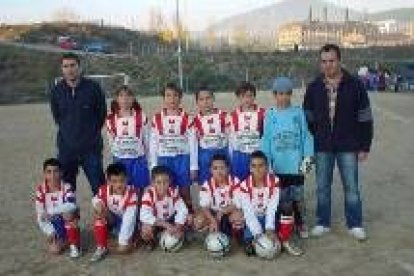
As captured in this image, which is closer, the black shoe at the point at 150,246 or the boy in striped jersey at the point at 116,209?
the boy in striped jersey at the point at 116,209

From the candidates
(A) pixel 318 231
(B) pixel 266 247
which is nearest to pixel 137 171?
(B) pixel 266 247

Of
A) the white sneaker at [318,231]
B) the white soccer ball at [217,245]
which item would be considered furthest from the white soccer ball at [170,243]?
the white sneaker at [318,231]

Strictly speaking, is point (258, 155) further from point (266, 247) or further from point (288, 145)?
point (266, 247)

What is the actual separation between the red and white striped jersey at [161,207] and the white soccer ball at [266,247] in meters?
0.88

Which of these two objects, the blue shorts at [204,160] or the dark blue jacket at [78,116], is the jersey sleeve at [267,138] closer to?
the blue shorts at [204,160]

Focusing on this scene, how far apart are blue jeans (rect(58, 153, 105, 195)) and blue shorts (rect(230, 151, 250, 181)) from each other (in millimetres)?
1512

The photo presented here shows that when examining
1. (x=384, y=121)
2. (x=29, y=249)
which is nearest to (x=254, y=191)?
(x=29, y=249)

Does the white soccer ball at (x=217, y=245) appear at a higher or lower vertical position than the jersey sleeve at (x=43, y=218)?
lower

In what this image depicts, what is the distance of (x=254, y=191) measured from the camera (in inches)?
318

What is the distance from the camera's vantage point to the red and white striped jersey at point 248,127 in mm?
8680

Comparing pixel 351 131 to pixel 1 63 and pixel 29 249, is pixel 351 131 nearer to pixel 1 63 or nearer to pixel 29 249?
pixel 29 249

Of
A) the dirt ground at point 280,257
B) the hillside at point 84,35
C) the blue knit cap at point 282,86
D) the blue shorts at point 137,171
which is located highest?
the hillside at point 84,35

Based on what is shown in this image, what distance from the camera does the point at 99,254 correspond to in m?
7.88

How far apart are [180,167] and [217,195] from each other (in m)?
0.72
